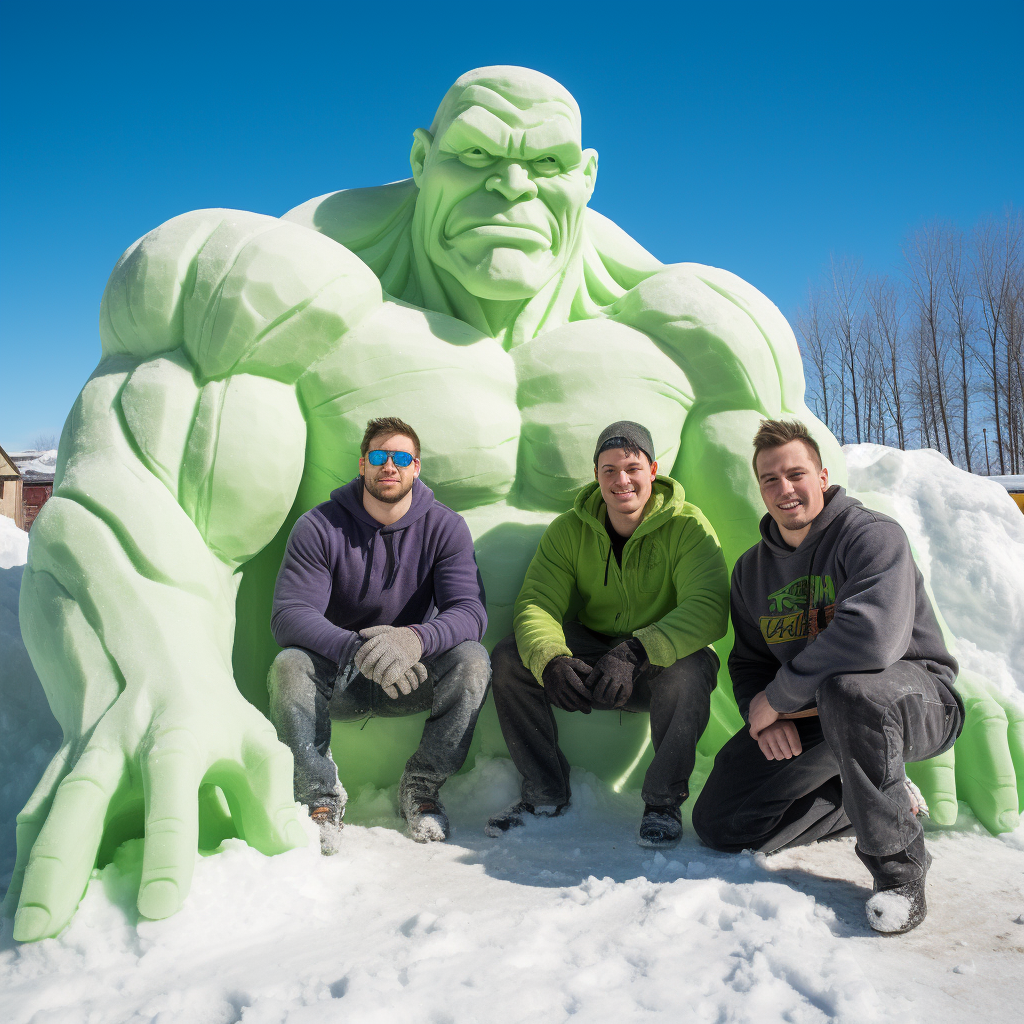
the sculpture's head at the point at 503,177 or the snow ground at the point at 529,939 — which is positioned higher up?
the sculpture's head at the point at 503,177

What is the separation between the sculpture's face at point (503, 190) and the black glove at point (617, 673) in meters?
1.21

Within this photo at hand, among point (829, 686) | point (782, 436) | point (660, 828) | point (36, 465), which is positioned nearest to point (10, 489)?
point (36, 465)

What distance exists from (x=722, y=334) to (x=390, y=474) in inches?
47.0

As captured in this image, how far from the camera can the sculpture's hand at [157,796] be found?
65.9 inches

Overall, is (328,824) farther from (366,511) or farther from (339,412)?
(339,412)

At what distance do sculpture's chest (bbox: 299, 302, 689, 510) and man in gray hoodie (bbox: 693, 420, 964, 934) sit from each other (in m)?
0.73

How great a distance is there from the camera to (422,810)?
231 centimetres

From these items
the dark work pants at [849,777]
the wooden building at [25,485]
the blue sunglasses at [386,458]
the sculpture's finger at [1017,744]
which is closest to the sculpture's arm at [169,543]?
the blue sunglasses at [386,458]

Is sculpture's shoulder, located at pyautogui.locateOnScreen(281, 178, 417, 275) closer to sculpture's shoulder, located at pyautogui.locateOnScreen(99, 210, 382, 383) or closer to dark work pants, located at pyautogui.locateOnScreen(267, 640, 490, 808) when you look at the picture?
sculpture's shoulder, located at pyautogui.locateOnScreen(99, 210, 382, 383)

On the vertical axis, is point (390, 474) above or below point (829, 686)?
above

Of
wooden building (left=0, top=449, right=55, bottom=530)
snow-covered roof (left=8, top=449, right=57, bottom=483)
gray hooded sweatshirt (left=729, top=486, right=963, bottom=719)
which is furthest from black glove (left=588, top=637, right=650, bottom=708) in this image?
snow-covered roof (left=8, top=449, right=57, bottom=483)

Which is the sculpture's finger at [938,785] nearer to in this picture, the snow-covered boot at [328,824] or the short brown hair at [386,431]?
the snow-covered boot at [328,824]

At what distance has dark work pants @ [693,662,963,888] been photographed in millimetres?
1781

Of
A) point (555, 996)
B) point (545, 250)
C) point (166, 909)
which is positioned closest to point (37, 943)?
point (166, 909)
